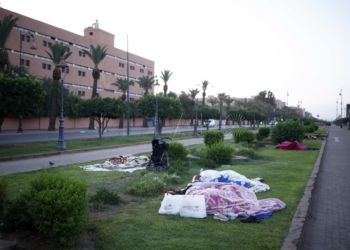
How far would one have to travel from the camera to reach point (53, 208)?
14.8ft

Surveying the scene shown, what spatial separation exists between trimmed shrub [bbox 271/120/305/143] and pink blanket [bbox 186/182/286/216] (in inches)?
773

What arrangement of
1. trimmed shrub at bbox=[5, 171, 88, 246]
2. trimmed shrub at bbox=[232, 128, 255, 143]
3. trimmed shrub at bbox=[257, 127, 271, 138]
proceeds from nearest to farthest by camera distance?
trimmed shrub at bbox=[5, 171, 88, 246] < trimmed shrub at bbox=[232, 128, 255, 143] < trimmed shrub at bbox=[257, 127, 271, 138]

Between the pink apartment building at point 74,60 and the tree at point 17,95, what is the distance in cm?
2102

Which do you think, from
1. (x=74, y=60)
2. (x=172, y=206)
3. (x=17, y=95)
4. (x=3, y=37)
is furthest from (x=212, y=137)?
(x=74, y=60)

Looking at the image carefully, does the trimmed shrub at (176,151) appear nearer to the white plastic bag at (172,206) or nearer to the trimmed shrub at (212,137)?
the trimmed shrub at (212,137)

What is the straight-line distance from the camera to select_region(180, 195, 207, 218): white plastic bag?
6.35m

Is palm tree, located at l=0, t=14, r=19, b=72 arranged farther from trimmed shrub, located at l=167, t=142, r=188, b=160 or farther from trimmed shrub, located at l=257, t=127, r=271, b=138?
trimmed shrub, located at l=257, t=127, r=271, b=138

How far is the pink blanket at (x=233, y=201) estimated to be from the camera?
666 cm

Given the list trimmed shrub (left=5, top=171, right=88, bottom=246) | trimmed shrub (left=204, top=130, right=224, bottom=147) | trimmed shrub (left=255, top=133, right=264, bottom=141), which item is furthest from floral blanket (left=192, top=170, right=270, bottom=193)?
trimmed shrub (left=255, top=133, right=264, bottom=141)

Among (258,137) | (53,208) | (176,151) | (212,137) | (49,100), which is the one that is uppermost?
(49,100)

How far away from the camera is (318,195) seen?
9.51 m

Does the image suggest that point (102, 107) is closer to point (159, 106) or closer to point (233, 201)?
point (159, 106)

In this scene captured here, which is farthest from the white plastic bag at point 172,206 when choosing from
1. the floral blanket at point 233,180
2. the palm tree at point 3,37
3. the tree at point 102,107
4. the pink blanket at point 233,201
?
the palm tree at point 3,37

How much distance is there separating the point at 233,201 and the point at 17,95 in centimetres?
1850
